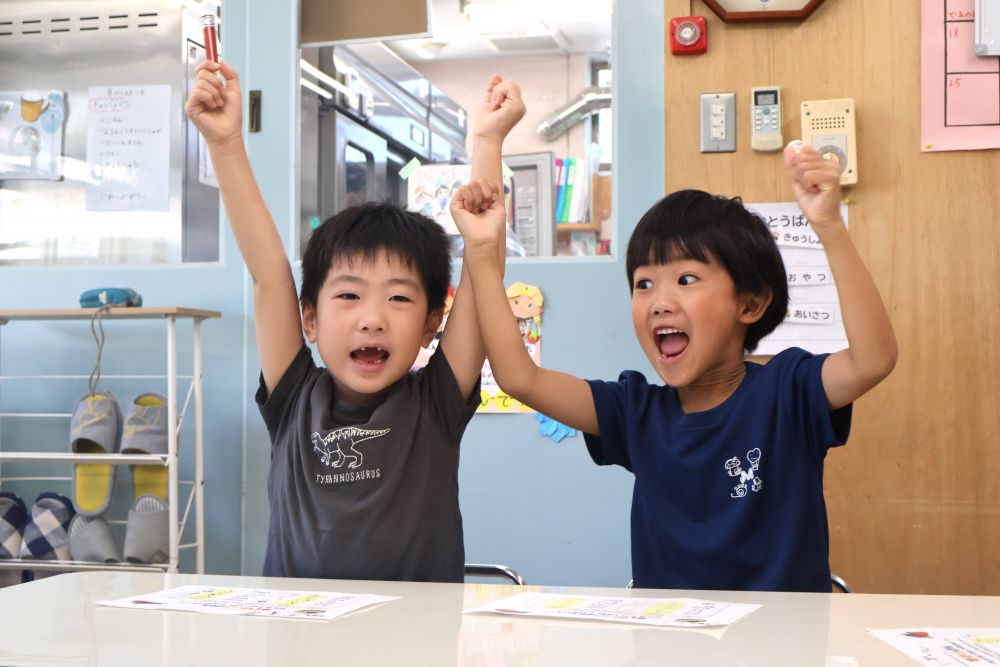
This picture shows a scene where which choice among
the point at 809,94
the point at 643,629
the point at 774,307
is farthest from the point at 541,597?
Result: the point at 809,94

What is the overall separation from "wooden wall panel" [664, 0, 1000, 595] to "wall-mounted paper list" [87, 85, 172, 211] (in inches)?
65.5

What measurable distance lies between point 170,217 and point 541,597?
2193 mm

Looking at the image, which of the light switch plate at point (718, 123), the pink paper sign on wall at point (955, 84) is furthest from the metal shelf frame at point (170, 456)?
the pink paper sign on wall at point (955, 84)

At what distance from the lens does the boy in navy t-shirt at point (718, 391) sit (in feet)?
3.89

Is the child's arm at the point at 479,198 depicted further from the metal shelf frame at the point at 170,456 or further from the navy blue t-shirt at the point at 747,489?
the metal shelf frame at the point at 170,456

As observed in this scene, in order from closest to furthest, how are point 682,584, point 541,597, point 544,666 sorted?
point 544,666
point 541,597
point 682,584

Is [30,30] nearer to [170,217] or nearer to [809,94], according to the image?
[170,217]

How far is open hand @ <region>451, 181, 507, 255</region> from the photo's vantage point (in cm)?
127

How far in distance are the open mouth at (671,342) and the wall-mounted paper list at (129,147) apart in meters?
1.88

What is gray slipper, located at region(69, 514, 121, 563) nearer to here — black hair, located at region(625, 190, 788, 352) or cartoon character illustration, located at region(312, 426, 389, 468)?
cartoon character illustration, located at region(312, 426, 389, 468)

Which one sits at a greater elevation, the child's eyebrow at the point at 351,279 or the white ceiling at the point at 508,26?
the white ceiling at the point at 508,26

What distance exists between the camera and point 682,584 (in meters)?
1.24

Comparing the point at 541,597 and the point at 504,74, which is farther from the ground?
the point at 504,74

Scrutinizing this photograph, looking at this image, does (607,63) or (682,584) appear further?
(607,63)
